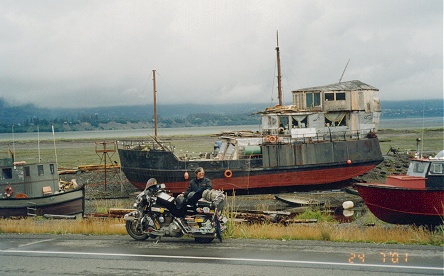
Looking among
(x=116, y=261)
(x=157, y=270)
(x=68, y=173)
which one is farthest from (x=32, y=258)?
(x=68, y=173)

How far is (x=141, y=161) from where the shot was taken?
3319cm

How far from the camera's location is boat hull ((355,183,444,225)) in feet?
53.6

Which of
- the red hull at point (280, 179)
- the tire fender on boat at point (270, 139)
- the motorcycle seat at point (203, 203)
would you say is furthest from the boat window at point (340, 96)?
the motorcycle seat at point (203, 203)

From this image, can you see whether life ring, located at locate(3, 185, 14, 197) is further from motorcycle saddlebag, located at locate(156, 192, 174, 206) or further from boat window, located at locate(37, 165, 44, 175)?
motorcycle saddlebag, located at locate(156, 192, 174, 206)

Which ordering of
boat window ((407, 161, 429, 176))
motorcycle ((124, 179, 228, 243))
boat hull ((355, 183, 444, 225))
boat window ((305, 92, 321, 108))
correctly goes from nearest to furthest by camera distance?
motorcycle ((124, 179, 228, 243)) < boat hull ((355, 183, 444, 225)) < boat window ((407, 161, 429, 176)) < boat window ((305, 92, 321, 108))

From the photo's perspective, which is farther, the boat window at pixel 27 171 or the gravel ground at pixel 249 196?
the gravel ground at pixel 249 196

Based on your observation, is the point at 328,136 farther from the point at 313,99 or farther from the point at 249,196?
the point at 249,196

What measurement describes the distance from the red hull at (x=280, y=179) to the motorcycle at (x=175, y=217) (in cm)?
1896

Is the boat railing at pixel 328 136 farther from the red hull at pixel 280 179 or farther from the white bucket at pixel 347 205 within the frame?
the white bucket at pixel 347 205

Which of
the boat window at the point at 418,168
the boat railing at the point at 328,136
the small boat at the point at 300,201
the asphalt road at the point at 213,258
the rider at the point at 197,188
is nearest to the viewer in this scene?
the asphalt road at the point at 213,258

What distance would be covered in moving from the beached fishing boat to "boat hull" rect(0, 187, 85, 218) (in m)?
8.50

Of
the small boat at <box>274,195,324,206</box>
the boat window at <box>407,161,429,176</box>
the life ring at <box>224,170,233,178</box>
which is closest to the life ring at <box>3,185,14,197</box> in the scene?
the life ring at <box>224,170,233,178</box>

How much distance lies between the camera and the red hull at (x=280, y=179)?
32.4 metres

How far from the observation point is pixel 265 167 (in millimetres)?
32812
